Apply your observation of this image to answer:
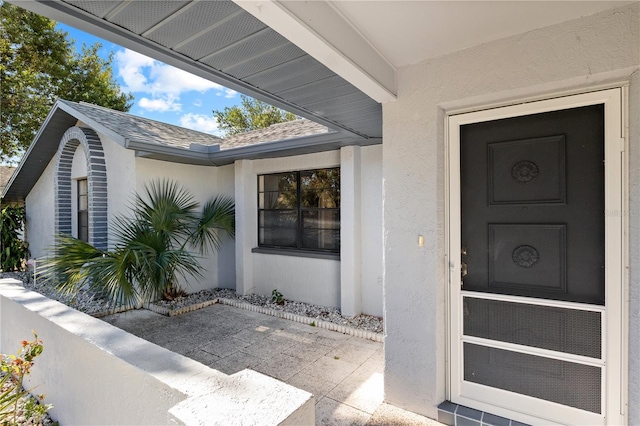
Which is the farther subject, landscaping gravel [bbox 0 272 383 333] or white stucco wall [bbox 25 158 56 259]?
white stucco wall [bbox 25 158 56 259]

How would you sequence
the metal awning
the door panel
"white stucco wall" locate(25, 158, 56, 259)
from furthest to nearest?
"white stucco wall" locate(25, 158, 56, 259) < the door panel < the metal awning

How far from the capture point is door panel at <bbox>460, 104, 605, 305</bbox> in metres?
2.51

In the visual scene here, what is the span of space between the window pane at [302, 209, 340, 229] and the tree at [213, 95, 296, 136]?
19665mm

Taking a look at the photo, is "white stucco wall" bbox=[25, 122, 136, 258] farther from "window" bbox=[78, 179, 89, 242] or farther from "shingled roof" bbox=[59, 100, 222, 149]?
"shingled roof" bbox=[59, 100, 222, 149]

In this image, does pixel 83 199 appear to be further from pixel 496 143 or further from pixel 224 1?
pixel 496 143

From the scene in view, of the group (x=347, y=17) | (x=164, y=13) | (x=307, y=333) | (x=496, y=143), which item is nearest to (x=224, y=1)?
(x=164, y=13)

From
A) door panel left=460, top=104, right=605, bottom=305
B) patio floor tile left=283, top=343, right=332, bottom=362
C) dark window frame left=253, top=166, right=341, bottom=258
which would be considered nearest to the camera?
door panel left=460, top=104, right=605, bottom=305

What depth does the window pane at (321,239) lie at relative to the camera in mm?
6918

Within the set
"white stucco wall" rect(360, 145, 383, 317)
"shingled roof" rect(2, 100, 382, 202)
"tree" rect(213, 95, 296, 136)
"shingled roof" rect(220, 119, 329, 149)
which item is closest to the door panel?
"shingled roof" rect(2, 100, 382, 202)

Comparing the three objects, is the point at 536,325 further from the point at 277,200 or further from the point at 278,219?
the point at 277,200

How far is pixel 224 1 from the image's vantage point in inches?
77.7

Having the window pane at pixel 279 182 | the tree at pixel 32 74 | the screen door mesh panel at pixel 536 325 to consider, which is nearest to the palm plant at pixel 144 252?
the window pane at pixel 279 182

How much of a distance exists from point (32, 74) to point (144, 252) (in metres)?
13.5

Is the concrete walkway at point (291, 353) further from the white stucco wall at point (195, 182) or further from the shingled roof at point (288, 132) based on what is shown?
the shingled roof at point (288, 132)
